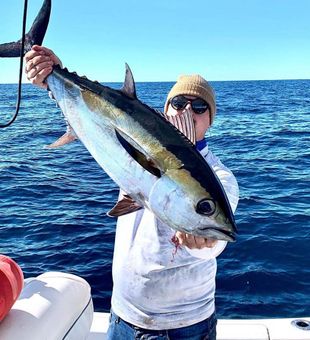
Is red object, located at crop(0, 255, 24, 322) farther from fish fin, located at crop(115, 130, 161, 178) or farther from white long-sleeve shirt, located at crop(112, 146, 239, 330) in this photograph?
fish fin, located at crop(115, 130, 161, 178)

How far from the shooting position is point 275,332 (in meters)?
4.38

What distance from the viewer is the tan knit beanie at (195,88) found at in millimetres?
2857

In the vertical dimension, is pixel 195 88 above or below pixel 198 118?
above

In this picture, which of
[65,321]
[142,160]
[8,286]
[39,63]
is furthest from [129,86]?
[65,321]

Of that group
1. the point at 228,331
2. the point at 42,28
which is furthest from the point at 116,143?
the point at 228,331

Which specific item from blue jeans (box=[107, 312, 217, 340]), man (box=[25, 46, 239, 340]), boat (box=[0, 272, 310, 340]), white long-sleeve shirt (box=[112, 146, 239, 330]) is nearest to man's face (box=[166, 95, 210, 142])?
man (box=[25, 46, 239, 340])

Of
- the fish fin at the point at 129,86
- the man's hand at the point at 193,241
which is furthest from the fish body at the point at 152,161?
the man's hand at the point at 193,241

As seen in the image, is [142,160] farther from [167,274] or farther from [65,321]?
[65,321]

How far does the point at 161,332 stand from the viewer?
2.79m

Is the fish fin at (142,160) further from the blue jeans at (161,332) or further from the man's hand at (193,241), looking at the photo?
the blue jeans at (161,332)

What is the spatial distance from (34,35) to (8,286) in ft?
5.28

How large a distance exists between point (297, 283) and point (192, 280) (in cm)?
459

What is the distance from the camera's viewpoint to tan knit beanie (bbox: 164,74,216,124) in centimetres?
286

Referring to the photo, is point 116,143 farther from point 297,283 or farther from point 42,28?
point 297,283
